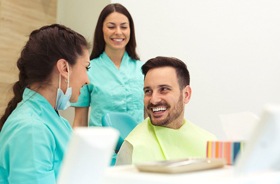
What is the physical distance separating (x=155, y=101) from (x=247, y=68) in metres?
1.16

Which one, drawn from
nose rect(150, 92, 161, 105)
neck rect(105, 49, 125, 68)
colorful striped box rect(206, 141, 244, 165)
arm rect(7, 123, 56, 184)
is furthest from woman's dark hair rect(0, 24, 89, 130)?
neck rect(105, 49, 125, 68)

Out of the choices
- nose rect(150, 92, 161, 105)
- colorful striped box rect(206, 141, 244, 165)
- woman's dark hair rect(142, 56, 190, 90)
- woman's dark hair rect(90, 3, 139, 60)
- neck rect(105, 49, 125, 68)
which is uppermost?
woman's dark hair rect(90, 3, 139, 60)

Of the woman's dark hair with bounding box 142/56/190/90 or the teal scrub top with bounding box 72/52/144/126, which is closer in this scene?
the woman's dark hair with bounding box 142/56/190/90

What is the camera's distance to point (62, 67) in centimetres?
150

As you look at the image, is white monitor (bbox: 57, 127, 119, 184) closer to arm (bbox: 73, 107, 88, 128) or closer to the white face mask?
the white face mask

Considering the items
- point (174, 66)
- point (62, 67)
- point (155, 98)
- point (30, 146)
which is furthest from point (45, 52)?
point (174, 66)

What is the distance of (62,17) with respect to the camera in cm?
340

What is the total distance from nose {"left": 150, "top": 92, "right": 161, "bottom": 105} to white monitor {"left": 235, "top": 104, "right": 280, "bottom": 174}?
1164 mm

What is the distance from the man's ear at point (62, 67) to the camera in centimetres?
149

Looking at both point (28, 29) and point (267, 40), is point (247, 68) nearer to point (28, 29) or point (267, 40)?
point (267, 40)

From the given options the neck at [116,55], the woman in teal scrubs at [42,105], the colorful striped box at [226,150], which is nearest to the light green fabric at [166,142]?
the woman in teal scrubs at [42,105]

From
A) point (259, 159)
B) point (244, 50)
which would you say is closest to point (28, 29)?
point (244, 50)

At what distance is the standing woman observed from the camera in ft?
7.77

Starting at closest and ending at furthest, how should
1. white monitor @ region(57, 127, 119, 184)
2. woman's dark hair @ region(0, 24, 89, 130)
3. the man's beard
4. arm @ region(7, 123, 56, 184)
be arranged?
white monitor @ region(57, 127, 119, 184), arm @ region(7, 123, 56, 184), woman's dark hair @ region(0, 24, 89, 130), the man's beard
